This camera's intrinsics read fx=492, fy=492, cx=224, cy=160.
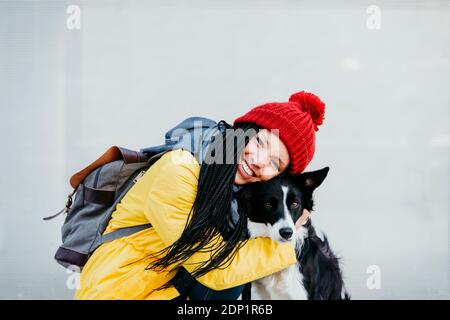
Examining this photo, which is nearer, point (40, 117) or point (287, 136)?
point (287, 136)

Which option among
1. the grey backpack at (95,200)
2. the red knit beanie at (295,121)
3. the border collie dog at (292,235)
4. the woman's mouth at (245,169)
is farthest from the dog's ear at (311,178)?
the grey backpack at (95,200)

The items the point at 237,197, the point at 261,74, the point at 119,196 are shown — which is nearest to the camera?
the point at 119,196

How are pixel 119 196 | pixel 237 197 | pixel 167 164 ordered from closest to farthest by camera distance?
pixel 167 164
pixel 119 196
pixel 237 197

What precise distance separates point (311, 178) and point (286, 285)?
434 mm

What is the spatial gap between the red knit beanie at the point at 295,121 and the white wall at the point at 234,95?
0.69 metres

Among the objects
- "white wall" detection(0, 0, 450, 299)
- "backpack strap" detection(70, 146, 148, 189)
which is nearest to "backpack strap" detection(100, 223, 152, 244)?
"backpack strap" detection(70, 146, 148, 189)

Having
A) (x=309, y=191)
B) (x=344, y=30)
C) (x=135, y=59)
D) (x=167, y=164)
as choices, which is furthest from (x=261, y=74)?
(x=167, y=164)

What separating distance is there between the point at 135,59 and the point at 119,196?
0.94m

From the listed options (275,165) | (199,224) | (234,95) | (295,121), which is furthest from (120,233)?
(234,95)

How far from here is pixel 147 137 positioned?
236cm

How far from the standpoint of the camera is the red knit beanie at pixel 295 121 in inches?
61.4

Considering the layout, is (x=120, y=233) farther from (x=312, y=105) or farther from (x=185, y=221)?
(x=312, y=105)

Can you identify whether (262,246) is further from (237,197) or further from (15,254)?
(15,254)

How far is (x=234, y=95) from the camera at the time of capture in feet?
7.71
